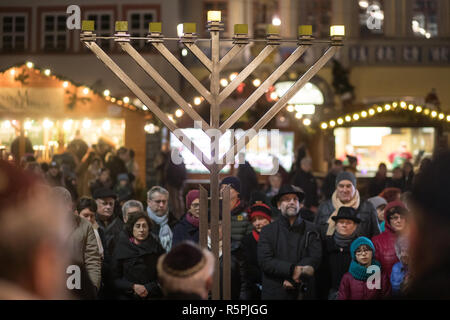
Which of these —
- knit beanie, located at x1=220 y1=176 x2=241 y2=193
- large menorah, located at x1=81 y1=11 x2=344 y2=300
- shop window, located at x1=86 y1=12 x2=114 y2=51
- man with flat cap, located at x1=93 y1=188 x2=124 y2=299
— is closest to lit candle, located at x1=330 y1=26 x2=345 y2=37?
large menorah, located at x1=81 y1=11 x2=344 y2=300

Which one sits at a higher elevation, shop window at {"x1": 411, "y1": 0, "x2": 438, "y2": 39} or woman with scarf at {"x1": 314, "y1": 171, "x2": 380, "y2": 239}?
shop window at {"x1": 411, "y1": 0, "x2": 438, "y2": 39}

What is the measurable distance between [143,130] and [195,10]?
7.14 metres

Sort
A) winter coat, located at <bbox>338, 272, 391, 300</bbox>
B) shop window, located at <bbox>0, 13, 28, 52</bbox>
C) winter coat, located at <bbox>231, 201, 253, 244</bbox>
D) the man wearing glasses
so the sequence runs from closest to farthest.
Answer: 1. winter coat, located at <bbox>338, 272, 391, 300</bbox>
2. winter coat, located at <bbox>231, 201, 253, 244</bbox>
3. the man wearing glasses
4. shop window, located at <bbox>0, 13, 28, 52</bbox>

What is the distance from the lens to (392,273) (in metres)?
6.38

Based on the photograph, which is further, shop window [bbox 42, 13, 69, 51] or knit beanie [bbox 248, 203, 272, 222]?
shop window [bbox 42, 13, 69, 51]

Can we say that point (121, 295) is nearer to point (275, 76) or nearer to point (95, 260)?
point (95, 260)

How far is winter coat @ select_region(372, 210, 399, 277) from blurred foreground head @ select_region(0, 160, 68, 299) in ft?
16.3

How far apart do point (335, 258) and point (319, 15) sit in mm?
17377

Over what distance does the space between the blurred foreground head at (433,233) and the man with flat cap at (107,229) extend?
4855mm

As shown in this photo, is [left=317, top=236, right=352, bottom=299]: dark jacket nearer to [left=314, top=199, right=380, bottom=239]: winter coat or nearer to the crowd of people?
the crowd of people

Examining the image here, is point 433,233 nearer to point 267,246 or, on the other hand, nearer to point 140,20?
point 267,246

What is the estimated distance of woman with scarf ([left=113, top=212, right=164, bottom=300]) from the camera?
6324 mm

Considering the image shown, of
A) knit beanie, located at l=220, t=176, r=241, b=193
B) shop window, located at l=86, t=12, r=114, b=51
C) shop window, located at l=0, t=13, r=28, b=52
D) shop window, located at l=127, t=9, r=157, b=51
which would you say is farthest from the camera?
shop window, located at l=0, t=13, r=28, b=52
